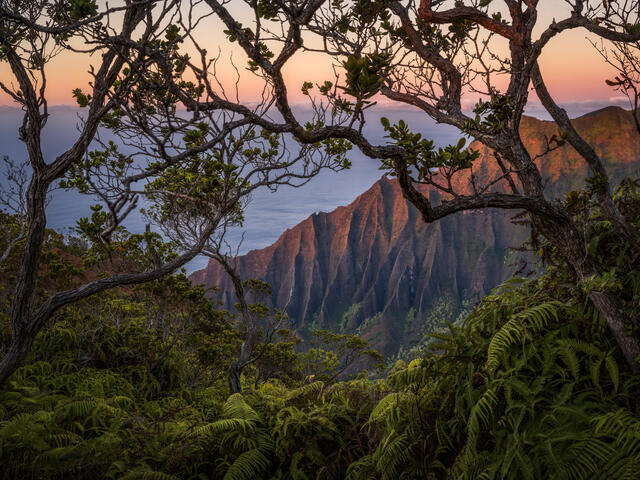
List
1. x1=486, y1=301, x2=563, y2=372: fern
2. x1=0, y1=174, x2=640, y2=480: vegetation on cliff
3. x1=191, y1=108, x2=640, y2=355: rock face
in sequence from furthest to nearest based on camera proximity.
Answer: x1=191, y1=108, x2=640, y2=355: rock face
x1=486, y1=301, x2=563, y2=372: fern
x1=0, y1=174, x2=640, y2=480: vegetation on cliff

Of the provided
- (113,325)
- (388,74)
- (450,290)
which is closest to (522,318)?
(388,74)

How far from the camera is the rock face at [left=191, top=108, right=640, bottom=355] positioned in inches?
3937

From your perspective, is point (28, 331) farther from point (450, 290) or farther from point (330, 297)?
point (330, 297)

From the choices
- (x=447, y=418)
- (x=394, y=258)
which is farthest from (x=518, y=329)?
(x=394, y=258)

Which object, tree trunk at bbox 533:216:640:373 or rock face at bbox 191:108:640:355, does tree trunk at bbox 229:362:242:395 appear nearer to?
tree trunk at bbox 533:216:640:373

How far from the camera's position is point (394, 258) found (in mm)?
129000

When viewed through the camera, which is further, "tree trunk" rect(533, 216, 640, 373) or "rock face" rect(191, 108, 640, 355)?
"rock face" rect(191, 108, 640, 355)

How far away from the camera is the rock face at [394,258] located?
100 metres

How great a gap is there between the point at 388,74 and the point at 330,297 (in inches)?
4875

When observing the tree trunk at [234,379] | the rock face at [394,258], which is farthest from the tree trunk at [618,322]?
the rock face at [394,258]

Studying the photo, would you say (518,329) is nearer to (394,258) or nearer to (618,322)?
(618,322)

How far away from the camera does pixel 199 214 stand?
9.44 metres

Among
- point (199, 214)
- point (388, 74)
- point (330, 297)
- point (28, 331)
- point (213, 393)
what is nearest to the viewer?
point (28, 331)

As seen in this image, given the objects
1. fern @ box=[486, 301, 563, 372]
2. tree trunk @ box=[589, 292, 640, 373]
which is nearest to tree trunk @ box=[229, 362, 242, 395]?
fern @ box=[486, 301, 563, 372]
